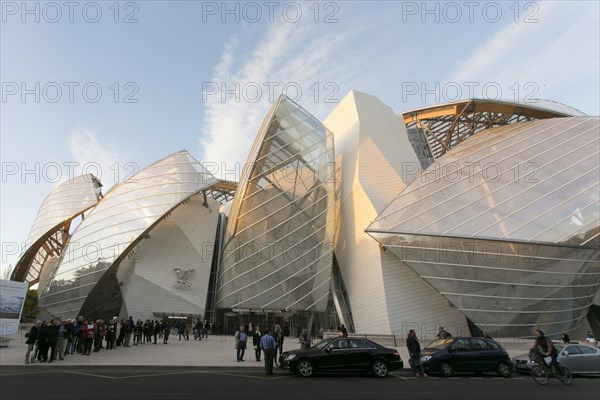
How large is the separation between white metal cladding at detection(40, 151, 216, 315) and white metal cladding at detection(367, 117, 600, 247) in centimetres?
1468

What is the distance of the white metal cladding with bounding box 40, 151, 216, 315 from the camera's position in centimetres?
2798

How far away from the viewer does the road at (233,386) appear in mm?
8252

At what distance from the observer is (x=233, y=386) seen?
380 inches

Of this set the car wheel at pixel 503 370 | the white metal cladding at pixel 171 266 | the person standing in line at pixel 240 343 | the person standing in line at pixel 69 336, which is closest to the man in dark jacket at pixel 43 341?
the person standing in line at pixel 69 336

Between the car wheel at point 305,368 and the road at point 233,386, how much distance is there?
0.19 m

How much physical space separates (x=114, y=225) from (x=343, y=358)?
21.6m

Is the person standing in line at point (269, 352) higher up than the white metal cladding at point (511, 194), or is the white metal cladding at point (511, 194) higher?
the white metal cladding at point (511, 194)

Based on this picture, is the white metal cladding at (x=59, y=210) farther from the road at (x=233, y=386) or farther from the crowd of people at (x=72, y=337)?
the road at (x=233, y=386)

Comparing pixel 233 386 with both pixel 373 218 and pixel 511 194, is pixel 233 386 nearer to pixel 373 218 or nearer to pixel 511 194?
pixel 373 218

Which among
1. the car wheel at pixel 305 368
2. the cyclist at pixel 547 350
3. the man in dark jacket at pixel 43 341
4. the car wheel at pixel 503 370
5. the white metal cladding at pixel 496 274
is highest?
the white metal cladding at pixel 496 274

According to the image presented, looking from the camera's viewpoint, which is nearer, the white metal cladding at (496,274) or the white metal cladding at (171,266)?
the white metal cladding at (496,274)

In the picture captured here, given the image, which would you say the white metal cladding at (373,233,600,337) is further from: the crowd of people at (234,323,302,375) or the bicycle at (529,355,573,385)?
the bicycle at (529,355,573,385)

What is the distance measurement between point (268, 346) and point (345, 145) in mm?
22233

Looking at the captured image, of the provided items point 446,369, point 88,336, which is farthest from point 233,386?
point 88,336
